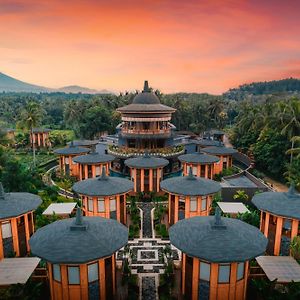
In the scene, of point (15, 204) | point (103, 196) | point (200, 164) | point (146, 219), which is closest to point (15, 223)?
point (15, 204)

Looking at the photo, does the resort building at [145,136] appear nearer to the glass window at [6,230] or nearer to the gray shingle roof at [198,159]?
the gray shingle roof at [198,159]

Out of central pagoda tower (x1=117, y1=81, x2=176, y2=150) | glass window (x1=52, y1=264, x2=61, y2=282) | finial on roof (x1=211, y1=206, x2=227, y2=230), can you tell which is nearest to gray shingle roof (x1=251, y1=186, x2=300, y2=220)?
finial on roof (x1=211, y1=206, x2=227, y2=230)

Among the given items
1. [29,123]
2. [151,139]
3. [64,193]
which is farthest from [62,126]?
[64,193]

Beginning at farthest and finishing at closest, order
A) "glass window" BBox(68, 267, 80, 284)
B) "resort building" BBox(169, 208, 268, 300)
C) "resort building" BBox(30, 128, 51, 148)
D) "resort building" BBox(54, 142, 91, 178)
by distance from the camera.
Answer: "resort building" BBox(30, 128, 51, 148), "resort building" BBox(54, 142, 91, 178), "glass window" BBox(68, 267, 80, 284), "resort building" BBox(169, 208, 268, 300)

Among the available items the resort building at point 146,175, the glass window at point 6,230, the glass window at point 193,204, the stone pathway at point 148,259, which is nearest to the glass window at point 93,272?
the stone pathway at point 148,259

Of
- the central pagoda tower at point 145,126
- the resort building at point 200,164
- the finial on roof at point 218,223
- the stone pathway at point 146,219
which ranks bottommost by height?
the stone pathway at point 146,219

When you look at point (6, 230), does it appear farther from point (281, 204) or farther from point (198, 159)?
point (198, 159)

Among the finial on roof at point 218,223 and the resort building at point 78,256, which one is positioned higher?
the finial on roof at point 218,223

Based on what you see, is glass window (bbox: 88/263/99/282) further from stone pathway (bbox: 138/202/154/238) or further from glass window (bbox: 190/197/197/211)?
glass window (bbox: 190/197/197/211)
